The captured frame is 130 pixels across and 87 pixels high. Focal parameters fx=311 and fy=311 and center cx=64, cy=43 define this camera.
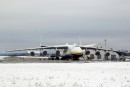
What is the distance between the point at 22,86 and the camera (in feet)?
50.1

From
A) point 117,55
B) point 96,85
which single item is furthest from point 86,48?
point 96,85

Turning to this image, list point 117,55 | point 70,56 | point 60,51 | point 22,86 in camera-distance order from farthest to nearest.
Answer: point 117,55
point 60,51
point 70,56
point 22,86

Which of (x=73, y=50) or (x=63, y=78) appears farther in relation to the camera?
(x=73, y=50)

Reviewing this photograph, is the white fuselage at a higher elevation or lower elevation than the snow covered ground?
higher

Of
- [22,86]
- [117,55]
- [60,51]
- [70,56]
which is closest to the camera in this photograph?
[22,86]

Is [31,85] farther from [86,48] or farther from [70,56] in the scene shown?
[86,48]

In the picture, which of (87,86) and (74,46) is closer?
(87,86)

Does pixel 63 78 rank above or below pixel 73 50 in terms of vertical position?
below

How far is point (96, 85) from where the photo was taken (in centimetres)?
1611

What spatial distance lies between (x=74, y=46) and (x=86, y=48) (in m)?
7.36

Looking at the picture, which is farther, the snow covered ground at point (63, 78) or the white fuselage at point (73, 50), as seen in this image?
the white fuselage at point (73, 50)

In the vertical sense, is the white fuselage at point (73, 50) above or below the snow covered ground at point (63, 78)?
above

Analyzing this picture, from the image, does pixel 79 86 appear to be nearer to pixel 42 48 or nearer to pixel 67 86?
pixel 67 86

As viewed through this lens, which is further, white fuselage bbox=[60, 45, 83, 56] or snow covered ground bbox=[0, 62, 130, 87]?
white fuselage bbox=[60, 45, 83, 56]
